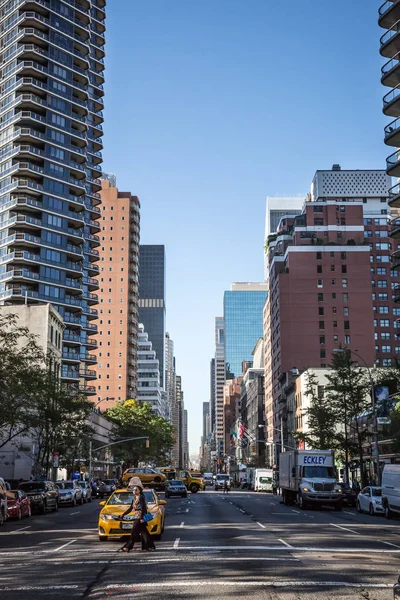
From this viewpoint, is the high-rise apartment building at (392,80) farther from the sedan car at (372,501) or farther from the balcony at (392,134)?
the sedan car at (372,501)

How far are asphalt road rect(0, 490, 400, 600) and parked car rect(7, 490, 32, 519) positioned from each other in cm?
723

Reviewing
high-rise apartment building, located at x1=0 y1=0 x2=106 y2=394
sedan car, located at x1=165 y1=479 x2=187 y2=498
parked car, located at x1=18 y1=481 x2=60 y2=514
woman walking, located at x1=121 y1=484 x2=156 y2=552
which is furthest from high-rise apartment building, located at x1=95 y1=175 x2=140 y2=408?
woman walking, located at x1=121 y1=484 x2=156 y2=552

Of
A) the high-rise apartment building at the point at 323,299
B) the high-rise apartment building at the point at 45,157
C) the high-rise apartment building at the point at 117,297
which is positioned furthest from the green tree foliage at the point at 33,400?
the high-rise apartment building at the point at 117,297

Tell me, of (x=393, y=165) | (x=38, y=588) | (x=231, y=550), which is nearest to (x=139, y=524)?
(x=231, y=550)

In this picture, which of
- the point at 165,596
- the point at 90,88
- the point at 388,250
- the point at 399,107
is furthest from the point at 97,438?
the point at 165,596

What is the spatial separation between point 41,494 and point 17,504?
4.98 meters

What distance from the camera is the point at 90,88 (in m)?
119

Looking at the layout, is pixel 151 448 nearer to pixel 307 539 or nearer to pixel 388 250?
pixel 388 250

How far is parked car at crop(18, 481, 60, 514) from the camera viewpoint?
38094 millimetres

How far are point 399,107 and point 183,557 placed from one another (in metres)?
52.9

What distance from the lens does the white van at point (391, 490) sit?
105ft

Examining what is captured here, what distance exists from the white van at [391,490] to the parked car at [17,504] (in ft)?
56.3

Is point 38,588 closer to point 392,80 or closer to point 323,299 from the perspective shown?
point 392,80

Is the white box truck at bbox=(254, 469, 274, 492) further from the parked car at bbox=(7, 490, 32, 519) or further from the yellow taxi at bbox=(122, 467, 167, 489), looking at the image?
the parked car at bbox=(7, 490, 32, 519)
